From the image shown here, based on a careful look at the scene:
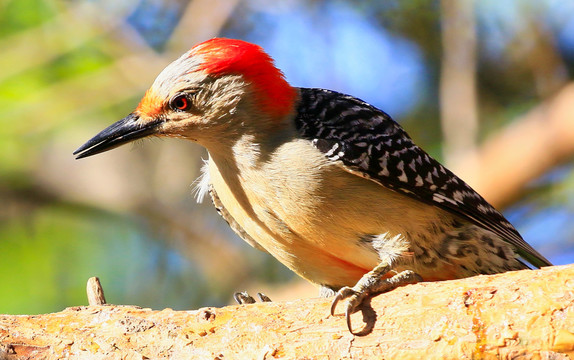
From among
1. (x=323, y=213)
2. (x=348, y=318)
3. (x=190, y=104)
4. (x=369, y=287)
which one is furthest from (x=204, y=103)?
(x=348, y=318)

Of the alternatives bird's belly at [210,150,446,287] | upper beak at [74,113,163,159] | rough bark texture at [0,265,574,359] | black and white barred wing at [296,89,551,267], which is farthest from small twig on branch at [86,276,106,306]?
black and white barred wing at [296,89,551,267]

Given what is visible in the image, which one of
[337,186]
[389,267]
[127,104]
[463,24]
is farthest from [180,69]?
[463,24]

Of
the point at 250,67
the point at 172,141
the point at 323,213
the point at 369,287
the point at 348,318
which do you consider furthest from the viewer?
the point at 172,141

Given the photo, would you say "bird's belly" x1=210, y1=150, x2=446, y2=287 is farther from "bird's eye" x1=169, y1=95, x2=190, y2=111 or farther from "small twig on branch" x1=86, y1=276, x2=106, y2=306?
"small twig on branch" x1=86, y1=276, x2=106, y2=306

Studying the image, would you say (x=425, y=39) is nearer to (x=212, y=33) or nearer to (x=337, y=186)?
(x=212, y=33)

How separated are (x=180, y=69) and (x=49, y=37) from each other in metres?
4.82

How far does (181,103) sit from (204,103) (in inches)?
6.1

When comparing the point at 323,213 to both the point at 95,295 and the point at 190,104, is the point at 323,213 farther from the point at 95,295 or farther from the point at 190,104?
the point at 95,295

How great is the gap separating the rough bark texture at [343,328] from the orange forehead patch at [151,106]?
54.1 inches

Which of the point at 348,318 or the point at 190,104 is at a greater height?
the point at 190,104

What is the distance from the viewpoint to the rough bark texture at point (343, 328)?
3393 millimetres

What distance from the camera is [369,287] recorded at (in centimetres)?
408

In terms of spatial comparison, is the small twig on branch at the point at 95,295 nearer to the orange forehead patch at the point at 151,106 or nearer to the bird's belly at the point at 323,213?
the bird's belly at the point at 323,213

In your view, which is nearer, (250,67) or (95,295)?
(95,295)
